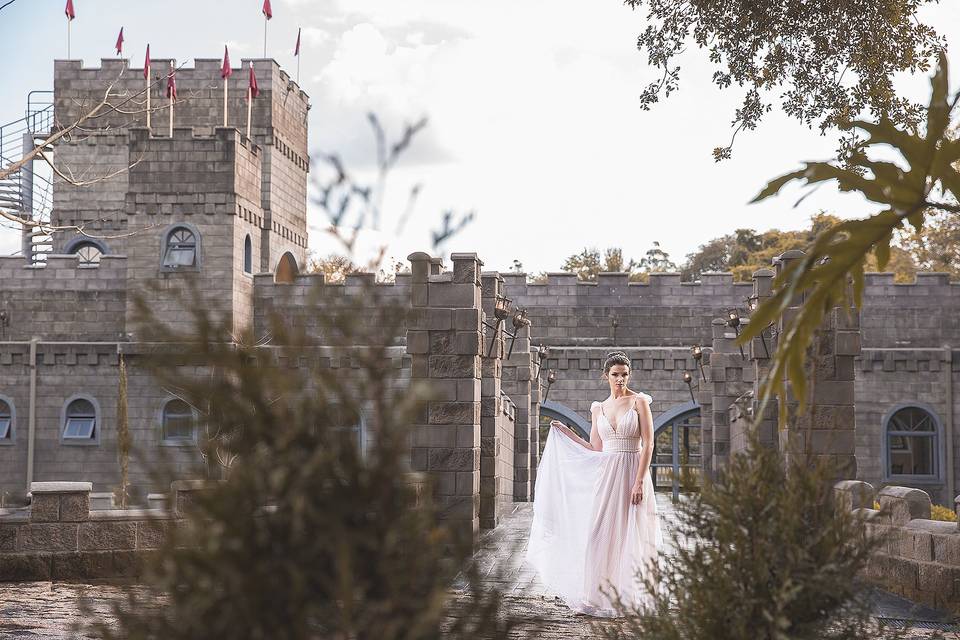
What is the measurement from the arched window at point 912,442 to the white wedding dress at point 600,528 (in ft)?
60.6

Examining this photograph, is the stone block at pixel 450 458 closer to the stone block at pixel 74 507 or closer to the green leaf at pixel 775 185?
the stone block at pixel 74 507

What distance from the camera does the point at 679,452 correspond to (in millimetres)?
30938

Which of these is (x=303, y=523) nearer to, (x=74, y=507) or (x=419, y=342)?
(x=74, y=507)

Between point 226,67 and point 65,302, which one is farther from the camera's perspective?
point 226,67

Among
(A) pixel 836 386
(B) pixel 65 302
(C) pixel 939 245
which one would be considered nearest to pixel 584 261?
(C) pixel 939 245

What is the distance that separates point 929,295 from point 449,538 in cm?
2909

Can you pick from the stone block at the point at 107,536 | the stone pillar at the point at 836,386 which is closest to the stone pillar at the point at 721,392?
the stone pillar at the point at 836,386

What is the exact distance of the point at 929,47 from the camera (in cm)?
1216

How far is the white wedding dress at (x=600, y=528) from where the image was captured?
28.8 ft

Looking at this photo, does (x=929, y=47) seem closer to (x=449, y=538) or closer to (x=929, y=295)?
(x=449, y=538)

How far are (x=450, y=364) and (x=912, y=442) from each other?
17.6 m

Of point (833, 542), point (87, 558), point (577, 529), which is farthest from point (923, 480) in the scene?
point (833, 542)

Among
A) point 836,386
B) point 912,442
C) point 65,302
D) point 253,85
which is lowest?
point 912,442

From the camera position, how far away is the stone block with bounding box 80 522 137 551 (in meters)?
10.4
